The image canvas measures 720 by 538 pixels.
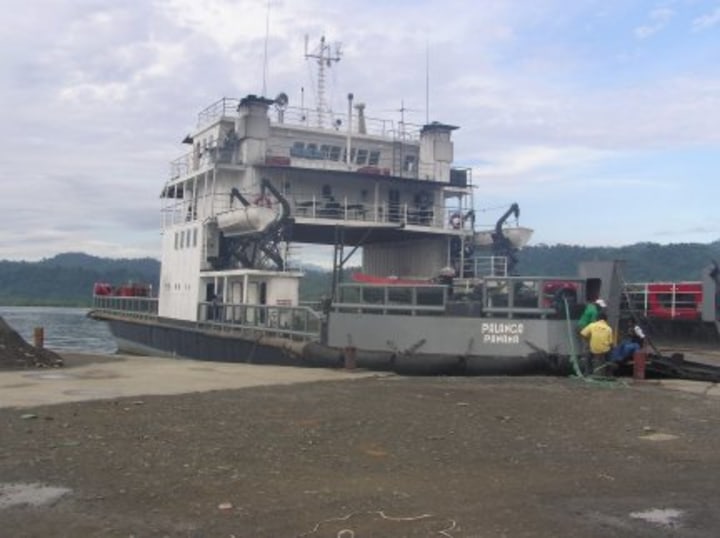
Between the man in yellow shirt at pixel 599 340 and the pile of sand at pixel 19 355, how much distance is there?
950cm

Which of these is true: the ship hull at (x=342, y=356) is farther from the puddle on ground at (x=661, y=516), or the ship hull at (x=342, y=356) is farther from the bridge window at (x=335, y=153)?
the puddle on ground at (x=661, y=516)

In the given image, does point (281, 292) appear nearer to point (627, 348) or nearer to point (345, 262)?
point (345, 262)

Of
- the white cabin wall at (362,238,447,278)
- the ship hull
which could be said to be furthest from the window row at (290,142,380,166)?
the ship hull

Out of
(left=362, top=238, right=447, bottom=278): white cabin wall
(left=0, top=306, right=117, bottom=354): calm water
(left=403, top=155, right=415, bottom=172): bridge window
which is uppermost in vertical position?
(left=403, top=155, right=415, bottom=172): bridge window

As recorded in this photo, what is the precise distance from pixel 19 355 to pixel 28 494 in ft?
32.6

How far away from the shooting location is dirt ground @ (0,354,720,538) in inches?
195

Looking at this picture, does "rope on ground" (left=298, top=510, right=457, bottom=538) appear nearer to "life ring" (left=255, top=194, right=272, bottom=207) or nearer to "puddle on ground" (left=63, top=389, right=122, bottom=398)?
"puddle on ground" (left=63, top=389, right=122, bottom=398)

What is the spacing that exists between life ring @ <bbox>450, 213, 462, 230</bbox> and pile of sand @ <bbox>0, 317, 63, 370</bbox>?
13401mm

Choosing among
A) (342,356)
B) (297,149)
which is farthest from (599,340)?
(297,149)

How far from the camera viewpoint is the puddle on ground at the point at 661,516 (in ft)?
→ 16.3

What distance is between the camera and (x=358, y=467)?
6.49 meters

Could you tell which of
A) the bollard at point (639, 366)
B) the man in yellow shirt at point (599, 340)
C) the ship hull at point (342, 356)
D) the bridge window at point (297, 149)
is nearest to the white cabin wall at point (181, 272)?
the ship hull at point (342, 356)

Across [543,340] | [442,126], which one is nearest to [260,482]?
[543,340]

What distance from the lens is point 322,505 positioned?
531cm
